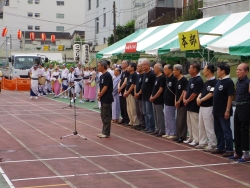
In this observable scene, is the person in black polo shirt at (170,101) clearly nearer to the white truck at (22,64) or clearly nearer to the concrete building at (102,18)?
the white truck at (22,64)

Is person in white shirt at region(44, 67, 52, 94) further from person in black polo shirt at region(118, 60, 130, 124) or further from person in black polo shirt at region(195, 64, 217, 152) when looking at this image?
person in black polo shirt at region(195, 64, 217, 152)

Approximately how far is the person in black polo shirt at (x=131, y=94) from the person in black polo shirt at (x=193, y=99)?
3.09 metres

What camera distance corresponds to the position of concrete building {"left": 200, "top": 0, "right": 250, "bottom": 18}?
17469mm

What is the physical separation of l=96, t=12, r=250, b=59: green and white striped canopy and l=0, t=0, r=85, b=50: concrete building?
61823 millimetres

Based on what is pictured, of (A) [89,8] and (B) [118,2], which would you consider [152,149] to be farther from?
(A) [89,8]

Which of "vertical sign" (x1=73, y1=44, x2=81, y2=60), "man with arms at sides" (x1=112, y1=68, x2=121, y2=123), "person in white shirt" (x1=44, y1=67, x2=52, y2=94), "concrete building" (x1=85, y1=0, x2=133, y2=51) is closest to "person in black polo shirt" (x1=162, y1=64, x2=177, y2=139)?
"man with arms at sides" (x1=112, y1=68, x2=121, y2=123)

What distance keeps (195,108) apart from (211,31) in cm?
275

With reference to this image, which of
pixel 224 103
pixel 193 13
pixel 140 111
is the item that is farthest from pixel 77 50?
pixel 224 103

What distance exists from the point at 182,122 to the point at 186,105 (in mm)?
663

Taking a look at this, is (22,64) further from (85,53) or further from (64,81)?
(64,81)

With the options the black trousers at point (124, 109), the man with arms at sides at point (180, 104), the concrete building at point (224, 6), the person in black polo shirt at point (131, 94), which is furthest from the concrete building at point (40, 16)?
the man with arms at sides at point (180, 104)

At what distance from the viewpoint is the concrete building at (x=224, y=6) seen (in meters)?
17.5

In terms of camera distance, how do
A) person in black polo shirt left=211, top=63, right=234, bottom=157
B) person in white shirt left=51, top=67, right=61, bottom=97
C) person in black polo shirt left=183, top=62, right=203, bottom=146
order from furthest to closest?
person in white shirt left=51, top=67, right=61, bottom=97, person in black polo shirt left=183, top=62, right=203, bottom=146, person in black polo shirt left=211, top=63, right=234, bottom=157

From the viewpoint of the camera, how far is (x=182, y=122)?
11781 mm
